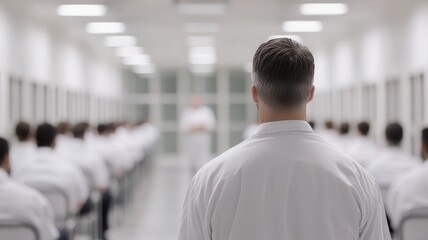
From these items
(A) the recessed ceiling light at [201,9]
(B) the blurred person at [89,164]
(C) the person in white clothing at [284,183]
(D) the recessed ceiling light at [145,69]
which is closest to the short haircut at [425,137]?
(C) the person in white clothing at [284,183]

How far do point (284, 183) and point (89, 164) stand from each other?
594 centimetres

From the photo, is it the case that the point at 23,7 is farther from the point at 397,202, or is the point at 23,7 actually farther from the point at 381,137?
the point at 397,202

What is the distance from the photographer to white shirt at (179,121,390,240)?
1.77 meters

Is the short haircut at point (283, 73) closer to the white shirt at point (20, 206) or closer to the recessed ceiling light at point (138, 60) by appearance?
the white shirt at point (20, 206)

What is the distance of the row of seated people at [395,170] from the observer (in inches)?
170

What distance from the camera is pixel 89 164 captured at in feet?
24.6

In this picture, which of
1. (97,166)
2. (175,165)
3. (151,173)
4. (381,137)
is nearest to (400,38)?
(381,137)

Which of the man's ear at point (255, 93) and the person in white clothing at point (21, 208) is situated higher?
the man's ear at point (255, 93)

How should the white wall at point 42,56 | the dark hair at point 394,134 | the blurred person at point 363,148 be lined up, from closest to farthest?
the dark hair at point 394,134 → the blurred person at point 363,148 → the white wall at point 42,56

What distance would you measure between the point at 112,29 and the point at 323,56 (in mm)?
6725

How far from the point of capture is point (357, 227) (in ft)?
5.87

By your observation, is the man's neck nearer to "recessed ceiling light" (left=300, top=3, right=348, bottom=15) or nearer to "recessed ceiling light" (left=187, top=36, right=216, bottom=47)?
"recessed ceiling light" (left=300, top=3, right=348, bottom=15)

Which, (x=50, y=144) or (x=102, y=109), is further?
(x=102, y=109)

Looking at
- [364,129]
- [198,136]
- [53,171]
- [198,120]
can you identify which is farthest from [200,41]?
[53,171]
